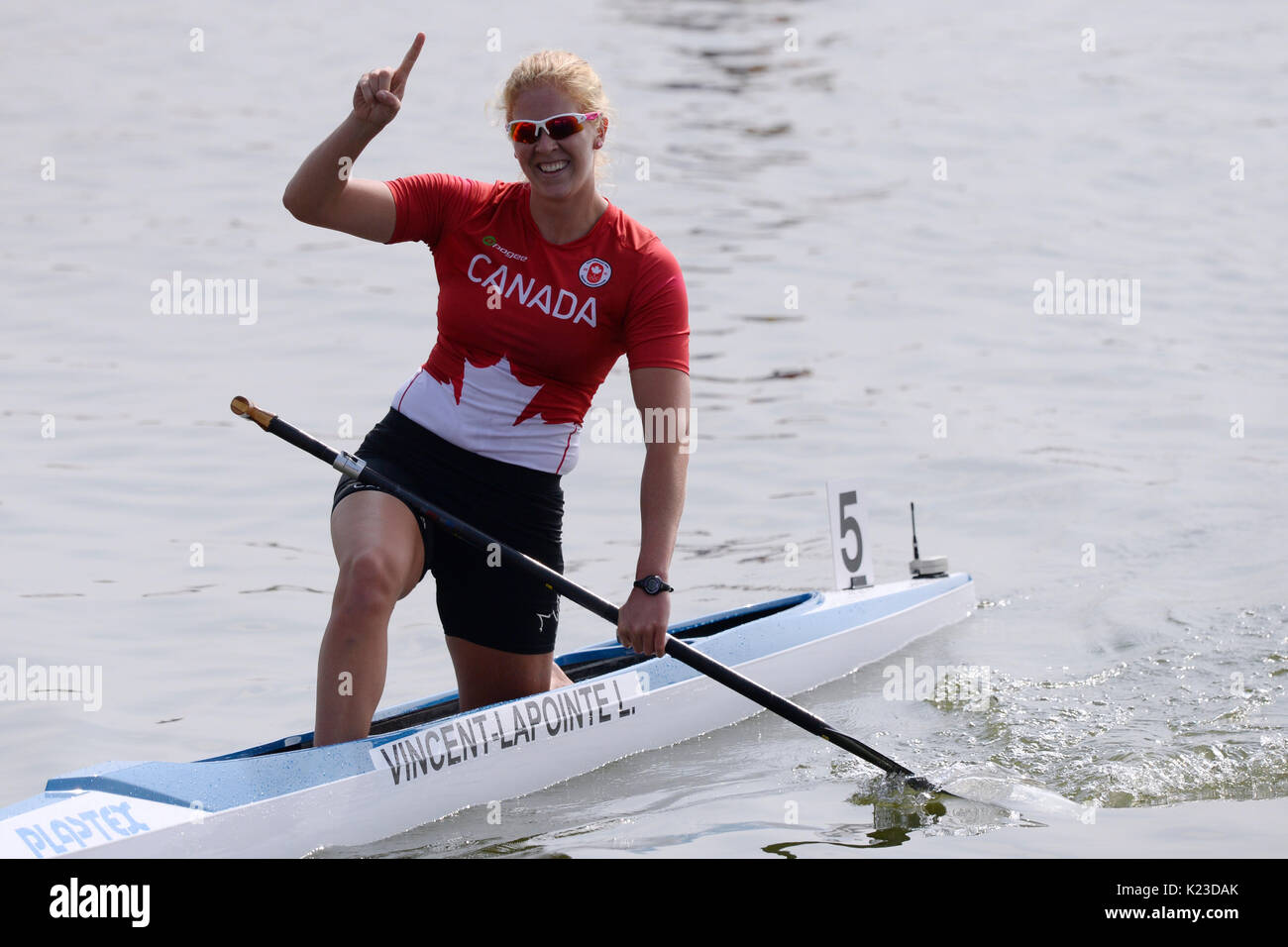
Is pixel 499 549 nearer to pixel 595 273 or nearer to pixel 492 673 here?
pixel 492 673

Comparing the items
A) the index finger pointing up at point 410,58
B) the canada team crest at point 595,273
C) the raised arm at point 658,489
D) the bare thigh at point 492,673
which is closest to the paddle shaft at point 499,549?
the raised arm at point 658,489

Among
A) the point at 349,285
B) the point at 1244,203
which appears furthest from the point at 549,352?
the point at 1244,203

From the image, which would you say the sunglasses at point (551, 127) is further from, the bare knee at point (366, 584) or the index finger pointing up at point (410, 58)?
the bare knee at point (366, 584)

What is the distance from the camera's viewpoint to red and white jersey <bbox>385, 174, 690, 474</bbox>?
4.31 metres

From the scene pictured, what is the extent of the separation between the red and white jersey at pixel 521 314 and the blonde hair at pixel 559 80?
303 millimetres

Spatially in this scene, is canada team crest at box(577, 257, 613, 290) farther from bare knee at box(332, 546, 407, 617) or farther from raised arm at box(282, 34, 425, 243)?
bare knee at box(332, 546, 407, 617)

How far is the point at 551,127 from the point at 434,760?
204cm

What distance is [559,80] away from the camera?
419 cm

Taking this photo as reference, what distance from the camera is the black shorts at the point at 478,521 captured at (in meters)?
4.51

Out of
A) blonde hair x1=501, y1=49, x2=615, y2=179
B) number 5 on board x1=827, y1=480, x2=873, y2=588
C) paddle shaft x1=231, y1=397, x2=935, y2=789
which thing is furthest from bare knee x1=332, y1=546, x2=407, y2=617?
number 5 on board x1=827, y1=480, x2=873, y2=588

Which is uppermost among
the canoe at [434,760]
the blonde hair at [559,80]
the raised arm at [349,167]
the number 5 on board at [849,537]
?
the blonde hair at [559,80]

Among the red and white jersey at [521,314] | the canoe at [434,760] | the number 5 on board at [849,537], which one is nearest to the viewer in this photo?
the canoe at [434,760]

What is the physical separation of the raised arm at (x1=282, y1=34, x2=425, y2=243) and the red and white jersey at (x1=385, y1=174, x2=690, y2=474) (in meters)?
0.16
